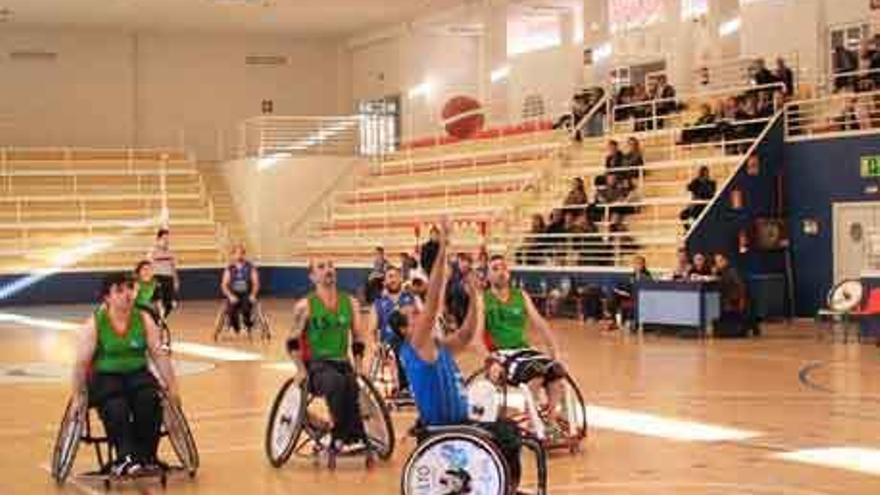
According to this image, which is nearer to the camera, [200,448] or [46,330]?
[200,448]

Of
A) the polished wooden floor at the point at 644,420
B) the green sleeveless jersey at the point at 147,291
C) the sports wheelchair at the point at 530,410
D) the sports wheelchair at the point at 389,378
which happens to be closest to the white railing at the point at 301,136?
the polished wooden floor at the point at 644,420

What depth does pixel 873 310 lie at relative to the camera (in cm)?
1777

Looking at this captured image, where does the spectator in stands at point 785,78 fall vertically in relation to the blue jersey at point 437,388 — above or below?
above

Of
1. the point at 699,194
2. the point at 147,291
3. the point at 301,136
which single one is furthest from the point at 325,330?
the point at 301,136

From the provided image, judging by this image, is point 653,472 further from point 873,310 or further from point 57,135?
point 57,135

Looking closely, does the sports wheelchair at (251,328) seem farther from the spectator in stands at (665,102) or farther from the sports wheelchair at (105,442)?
the sports wheelchair at (105,442)

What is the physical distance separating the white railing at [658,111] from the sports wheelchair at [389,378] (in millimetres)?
12750

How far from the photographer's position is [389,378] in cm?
1334

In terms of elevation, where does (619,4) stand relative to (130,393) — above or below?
above

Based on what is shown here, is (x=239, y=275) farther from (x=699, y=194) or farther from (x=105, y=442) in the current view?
(x=105, y=442)

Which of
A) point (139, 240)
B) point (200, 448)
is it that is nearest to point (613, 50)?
point (139, 240)

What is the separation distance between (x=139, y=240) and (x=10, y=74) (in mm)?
6203

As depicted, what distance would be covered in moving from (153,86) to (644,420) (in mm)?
28764

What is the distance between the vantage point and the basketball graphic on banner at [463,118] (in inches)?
1312
